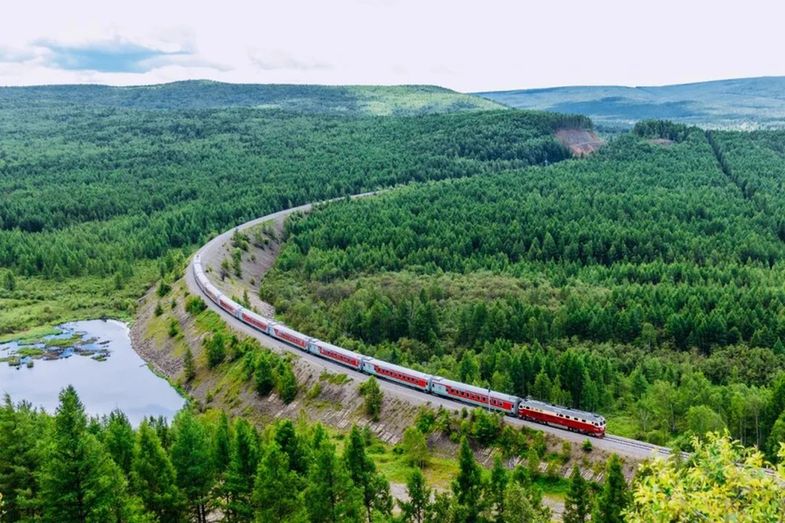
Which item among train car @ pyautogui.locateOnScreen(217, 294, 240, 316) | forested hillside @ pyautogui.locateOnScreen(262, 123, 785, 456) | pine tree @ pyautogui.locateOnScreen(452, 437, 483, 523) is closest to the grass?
train car @ pyautogui.locateOnScreen(217, 294, 240, 316)

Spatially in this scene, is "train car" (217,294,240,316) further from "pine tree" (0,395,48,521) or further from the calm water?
"pine tree" (0,395,48,521)

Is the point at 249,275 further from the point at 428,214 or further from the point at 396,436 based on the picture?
the point at 396,436

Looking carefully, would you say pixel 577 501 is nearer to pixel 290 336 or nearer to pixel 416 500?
pixel 416 500

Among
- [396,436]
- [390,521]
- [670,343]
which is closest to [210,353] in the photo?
[396,436]

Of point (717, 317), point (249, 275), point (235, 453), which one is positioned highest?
point (235, 453)

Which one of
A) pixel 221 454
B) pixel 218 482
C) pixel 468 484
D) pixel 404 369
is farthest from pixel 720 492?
pixel 404 369
